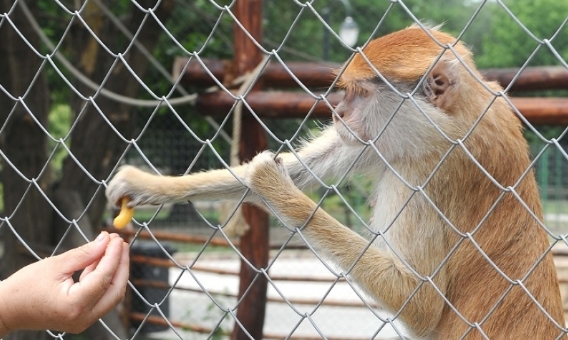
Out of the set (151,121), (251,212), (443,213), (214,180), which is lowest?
(151,121)

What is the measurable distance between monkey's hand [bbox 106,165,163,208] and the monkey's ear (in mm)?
1055

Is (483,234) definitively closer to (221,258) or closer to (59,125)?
(221,258)

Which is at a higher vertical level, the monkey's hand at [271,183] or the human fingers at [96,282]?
the monkey's hand at [271,183]

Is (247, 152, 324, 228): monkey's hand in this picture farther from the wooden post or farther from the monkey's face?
the wooden post

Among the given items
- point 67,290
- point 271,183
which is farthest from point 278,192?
point 67,290

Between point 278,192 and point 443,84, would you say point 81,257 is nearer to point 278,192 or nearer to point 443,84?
point 278,192

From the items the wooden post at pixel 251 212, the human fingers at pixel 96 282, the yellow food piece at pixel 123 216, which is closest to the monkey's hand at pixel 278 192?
the yellow food piece at pixel 123 216

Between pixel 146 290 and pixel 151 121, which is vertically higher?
pixel 151 121

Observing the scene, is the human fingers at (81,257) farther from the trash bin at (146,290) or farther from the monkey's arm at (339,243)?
the trash bin at (146,290)

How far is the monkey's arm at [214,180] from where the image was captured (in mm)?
2754

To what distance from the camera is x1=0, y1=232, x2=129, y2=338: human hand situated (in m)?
1.75

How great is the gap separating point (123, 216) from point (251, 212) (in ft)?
6.33

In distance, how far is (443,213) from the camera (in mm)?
2527

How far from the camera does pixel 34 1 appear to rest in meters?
4.88
